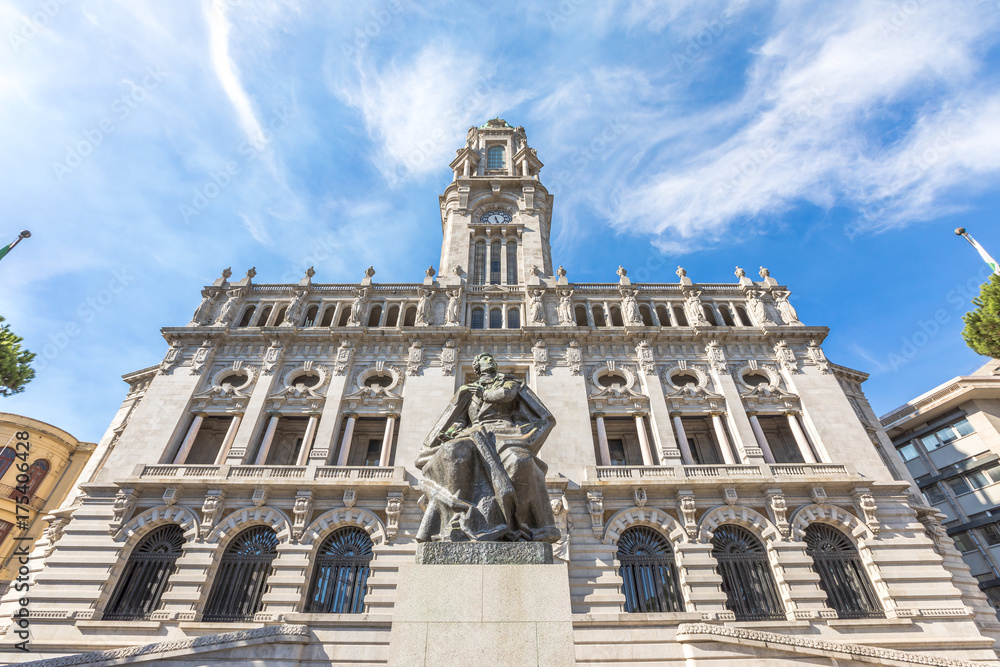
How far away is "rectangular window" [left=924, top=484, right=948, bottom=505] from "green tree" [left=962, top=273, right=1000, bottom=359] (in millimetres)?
17899

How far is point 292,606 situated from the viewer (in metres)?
19.9

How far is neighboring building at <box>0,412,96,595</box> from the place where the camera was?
3347 cm

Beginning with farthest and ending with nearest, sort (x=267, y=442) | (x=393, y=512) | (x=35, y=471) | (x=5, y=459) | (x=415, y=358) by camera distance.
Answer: (x=35, y=471) < (x=5, y=459) < (x=415, y=358) < (x=267, y=442) < (x=393, y=512)

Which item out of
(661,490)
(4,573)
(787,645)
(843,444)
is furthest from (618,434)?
(4,573)

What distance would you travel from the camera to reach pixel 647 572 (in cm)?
2138

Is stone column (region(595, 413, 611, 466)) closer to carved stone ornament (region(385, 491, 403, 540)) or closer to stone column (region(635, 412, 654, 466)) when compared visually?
stone column (region(635, 412, 654, 466))

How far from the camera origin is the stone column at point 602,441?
2466 centimetres

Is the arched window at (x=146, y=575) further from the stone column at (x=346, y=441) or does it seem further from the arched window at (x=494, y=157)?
the arched window at (x=494, y=157)

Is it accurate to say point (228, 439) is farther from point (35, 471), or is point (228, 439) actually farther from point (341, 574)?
point (35, 471)

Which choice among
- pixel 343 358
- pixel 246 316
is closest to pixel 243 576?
pixel 343 358

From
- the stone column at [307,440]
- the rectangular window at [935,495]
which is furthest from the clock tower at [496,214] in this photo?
the rectangular window at [935,495]

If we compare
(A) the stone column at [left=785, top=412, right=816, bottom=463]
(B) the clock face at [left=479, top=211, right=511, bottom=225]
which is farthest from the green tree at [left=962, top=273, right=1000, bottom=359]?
(B) the clock face at [left=479, top=211, right=511, bottom=225]

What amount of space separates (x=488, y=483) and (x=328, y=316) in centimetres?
2668

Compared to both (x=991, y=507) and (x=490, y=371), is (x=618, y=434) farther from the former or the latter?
(x=991, y=507)
